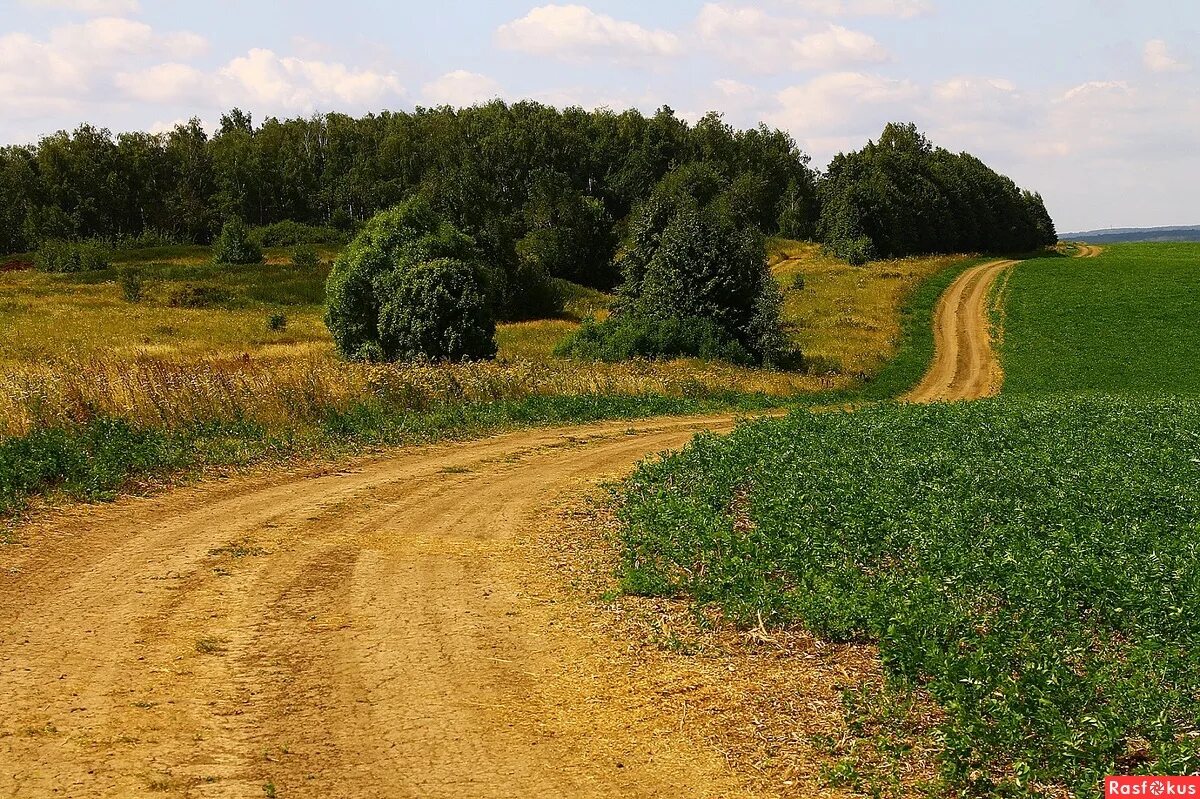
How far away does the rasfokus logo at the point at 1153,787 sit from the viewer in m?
5.92

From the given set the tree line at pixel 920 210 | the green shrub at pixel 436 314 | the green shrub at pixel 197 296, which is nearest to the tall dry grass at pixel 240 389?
the green shrub at pixel 436 314

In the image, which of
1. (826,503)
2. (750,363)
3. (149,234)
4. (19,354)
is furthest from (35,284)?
(826,503)

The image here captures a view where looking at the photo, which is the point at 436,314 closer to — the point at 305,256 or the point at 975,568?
the point at 975,568

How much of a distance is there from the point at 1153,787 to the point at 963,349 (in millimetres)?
55740

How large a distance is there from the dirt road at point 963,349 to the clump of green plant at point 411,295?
62.8 feet

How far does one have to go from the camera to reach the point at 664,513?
13.4m

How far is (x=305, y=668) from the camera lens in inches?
342

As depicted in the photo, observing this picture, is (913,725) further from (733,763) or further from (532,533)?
(532,533)

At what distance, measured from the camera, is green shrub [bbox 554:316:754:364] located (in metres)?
43.6

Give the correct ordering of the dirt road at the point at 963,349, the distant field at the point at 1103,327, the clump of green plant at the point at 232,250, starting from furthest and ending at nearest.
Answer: the clump of green plant at the point at 232,250 → the distant field at the point at 1103,327 → the dirt road at the point at 963,349

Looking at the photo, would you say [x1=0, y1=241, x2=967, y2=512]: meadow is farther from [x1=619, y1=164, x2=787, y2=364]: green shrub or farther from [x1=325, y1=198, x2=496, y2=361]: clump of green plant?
[x1=619, y1=164, x2=787, y2=364]: green shrub

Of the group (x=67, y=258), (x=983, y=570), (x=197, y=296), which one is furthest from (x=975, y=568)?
(x=67, y=258)

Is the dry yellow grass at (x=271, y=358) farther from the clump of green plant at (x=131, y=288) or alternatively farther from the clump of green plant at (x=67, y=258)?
the clump of green plant at (x=67, y=258)

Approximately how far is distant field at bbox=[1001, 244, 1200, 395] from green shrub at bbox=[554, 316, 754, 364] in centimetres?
1377
